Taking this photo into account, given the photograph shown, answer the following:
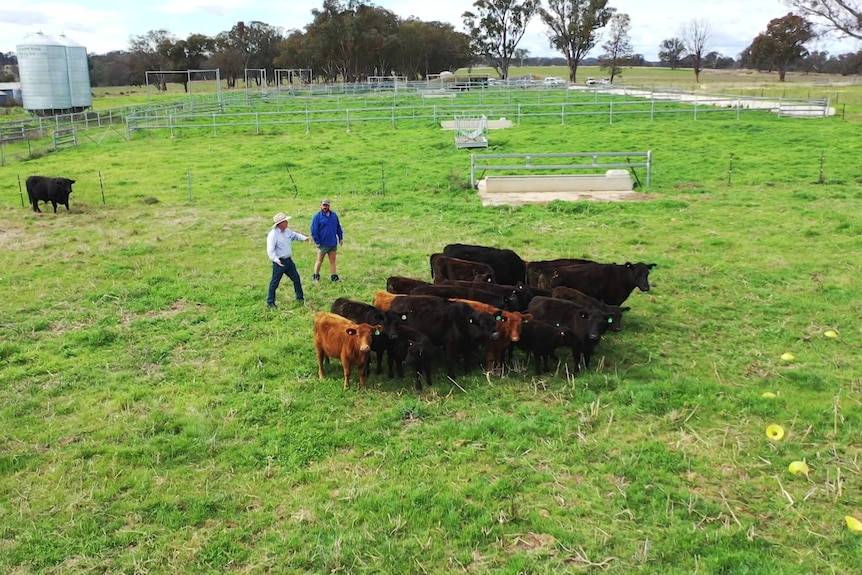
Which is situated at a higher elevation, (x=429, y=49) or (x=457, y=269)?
(x=429, y=49)

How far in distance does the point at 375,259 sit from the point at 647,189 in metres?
8.67

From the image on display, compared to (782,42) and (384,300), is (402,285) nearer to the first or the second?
(384,300)

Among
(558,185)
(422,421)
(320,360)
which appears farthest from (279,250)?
(558,185)

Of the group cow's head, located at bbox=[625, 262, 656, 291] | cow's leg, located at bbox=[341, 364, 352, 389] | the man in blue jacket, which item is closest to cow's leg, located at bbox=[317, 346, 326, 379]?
cow's leg, located at bbox=[341, 364, 352, 389]

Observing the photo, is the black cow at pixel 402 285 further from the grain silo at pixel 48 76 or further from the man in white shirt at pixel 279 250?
the grain silo at pixel 48 76

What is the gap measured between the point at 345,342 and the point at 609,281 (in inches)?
151

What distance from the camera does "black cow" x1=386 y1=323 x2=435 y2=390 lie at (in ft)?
23.4

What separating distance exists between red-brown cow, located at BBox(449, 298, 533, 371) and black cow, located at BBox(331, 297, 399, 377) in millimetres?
964

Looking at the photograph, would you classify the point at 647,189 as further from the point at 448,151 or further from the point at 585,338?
the point at 585,338

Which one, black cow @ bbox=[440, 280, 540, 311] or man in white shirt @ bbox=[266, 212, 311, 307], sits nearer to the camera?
black cow @ bbox=[440, 280, 540, 311]

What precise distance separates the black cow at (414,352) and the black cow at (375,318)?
0.32 ft

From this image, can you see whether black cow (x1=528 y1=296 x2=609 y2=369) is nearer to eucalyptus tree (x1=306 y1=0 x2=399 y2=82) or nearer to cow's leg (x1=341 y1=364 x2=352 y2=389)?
cow's leg (x1=341 y1=364 x2=352 y2=389)

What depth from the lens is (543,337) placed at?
24.1 feet

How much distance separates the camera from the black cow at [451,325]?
7.42 m
